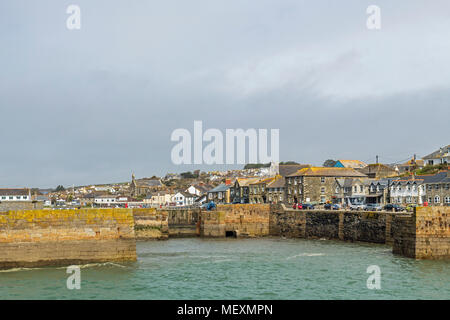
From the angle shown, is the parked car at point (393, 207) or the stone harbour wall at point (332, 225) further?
the parked car at point (393, 207)

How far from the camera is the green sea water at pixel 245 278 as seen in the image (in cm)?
2148

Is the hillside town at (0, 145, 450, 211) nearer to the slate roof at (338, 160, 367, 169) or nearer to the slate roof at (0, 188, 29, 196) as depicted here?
the slate roof at (338, 160, 367, 169)

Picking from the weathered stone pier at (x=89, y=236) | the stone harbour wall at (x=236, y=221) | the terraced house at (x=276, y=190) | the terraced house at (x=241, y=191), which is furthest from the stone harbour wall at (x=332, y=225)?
the terraced house at (x=241, y=191)

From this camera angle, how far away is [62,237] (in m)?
27.2

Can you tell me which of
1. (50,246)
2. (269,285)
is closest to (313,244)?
(269,285)

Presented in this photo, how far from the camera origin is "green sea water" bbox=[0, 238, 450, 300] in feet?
70.5

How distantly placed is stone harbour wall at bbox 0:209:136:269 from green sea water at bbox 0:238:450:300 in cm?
74

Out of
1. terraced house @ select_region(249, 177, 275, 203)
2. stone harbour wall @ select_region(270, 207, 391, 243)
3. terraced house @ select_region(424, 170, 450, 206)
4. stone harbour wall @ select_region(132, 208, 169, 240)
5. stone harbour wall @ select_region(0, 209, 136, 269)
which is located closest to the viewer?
stone harbour wall @ select_region(0, 209, 136, 269)

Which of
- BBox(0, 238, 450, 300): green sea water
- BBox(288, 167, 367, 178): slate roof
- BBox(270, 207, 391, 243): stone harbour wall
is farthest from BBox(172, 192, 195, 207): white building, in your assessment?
BBox(0, 238, 450, 300): green sea water

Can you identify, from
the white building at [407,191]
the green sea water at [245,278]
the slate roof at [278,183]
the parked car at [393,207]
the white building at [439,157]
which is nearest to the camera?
the green sea water at [245,278]

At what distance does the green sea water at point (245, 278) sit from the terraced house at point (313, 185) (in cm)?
3456

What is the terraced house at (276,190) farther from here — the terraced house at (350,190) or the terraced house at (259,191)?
the terraced house at (350,190)
